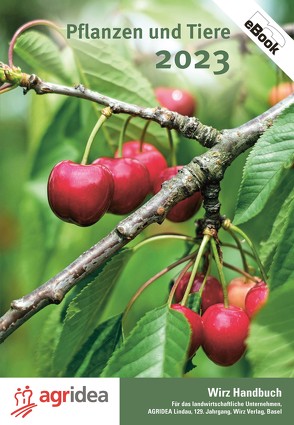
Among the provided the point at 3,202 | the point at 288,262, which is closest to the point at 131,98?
the point at 288,262

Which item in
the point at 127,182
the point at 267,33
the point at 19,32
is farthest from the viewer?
the point at 267,33

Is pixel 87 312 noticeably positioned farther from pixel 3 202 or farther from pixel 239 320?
pixel 3 202

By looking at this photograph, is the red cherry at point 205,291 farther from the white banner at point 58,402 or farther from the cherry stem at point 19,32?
the cherry stem at point 19,32

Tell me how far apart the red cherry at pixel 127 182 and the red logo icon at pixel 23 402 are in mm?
402

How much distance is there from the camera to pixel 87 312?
4.13 feet

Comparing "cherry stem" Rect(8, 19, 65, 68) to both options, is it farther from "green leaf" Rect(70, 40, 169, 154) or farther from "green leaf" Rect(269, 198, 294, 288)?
"green leaf" Rect(269, 198, 294, 288)

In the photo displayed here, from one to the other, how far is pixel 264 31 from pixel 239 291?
58 cm

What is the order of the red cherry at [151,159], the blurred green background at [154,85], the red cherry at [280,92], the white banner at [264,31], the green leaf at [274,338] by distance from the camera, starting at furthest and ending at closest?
1. the blurred green background at [154,85]
2. the red cherry at [280,92]
3. the white banner at [264,31]
4. the red cherry at [151,159]
5. the green leaf at [274,338]

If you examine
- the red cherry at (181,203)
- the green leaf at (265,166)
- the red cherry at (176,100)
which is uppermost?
the red cherry at (176,100)

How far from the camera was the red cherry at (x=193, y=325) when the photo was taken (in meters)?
1.12

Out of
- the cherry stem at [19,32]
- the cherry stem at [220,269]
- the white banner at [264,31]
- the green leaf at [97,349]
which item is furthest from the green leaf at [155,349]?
the white banner at [264,31]

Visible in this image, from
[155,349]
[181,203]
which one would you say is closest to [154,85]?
[181,203]

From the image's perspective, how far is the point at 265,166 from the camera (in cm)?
108

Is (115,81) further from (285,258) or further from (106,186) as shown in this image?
(285,258)
